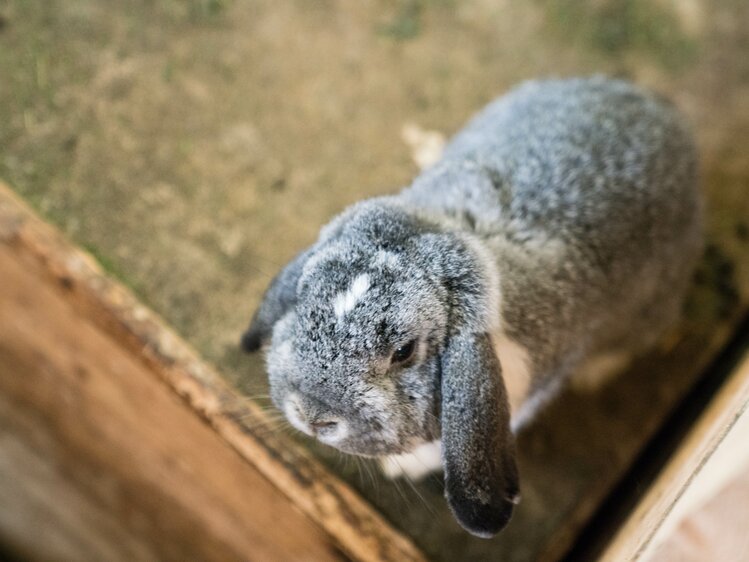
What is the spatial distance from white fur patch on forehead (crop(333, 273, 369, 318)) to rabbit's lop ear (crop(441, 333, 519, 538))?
0.23 meters

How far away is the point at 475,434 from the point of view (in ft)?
4.30

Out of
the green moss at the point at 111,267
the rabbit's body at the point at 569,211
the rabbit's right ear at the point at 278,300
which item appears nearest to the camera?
the rabbit's right ear at the point at 278,300

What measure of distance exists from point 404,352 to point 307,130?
4.54 ft

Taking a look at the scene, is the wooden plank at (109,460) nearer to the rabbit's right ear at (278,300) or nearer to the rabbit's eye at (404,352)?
the rabbit's right ear at (278,300)

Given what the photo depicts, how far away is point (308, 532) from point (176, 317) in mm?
849

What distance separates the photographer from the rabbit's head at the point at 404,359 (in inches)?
52.1

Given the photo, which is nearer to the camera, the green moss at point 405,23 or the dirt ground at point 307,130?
the dirt ground at point 307,130

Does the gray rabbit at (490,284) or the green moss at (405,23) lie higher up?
the green moss at (405,23)

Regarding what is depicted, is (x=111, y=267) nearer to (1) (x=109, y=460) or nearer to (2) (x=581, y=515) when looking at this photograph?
(1) (x=109, y=460)

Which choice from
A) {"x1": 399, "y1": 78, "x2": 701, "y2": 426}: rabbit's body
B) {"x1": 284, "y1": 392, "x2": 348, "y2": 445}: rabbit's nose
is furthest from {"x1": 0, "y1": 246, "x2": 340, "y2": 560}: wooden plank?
{"x1": 399, "y1": 78, "x2": 701, "y2": 426}: rabbit's body

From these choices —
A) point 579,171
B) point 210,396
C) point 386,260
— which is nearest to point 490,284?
point 386,260

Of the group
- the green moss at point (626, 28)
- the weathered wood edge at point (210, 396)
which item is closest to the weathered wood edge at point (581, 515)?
the weathered wood edge at point (210, 396)

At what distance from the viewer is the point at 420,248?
1425 millimetres

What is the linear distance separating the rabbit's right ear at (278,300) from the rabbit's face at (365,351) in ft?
0.32
